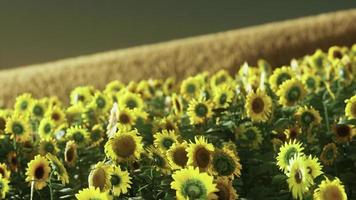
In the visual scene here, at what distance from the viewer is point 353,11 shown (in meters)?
11.0

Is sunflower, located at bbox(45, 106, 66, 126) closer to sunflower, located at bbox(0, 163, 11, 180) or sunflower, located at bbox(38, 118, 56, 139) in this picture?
sunflower, located at bbox(38, 118, 56, 139)

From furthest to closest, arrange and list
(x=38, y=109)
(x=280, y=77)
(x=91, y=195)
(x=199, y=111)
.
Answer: (x=38, y=109) < (x=280, y=77) < (x=199, y=111) < (x=91, y=195)

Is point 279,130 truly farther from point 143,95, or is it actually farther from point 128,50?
point 128,50

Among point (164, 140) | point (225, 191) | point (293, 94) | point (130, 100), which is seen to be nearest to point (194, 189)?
point (225, 191)

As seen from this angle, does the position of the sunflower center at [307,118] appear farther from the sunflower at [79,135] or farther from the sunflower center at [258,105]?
the sunflower at [79,135]

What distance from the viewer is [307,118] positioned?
146 inches

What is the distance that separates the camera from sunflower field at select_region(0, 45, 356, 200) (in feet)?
8.95

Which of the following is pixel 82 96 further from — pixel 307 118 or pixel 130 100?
pixel 307 118

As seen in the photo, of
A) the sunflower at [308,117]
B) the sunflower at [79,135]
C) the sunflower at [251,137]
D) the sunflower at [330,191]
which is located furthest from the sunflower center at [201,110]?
the sunflower at [330,191]

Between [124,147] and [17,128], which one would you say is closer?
[124,147]

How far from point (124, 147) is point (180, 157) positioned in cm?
26

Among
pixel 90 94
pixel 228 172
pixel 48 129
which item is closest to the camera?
pixel 228 172

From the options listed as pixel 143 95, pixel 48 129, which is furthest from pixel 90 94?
pixel 48 129

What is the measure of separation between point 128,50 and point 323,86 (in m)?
5.74
